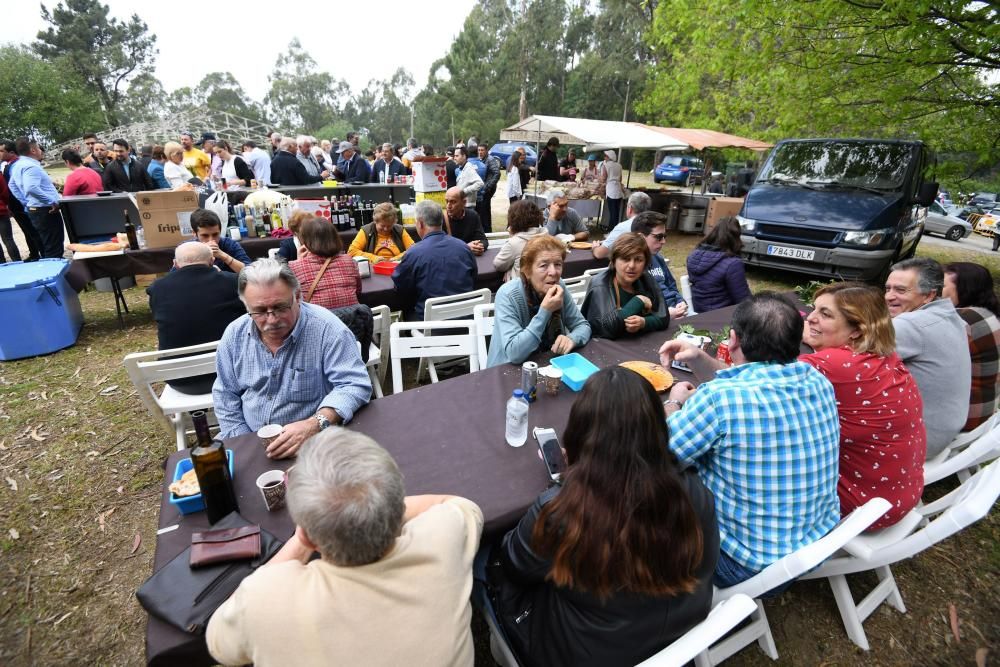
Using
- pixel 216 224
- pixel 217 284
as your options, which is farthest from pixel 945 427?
pixel 216 224

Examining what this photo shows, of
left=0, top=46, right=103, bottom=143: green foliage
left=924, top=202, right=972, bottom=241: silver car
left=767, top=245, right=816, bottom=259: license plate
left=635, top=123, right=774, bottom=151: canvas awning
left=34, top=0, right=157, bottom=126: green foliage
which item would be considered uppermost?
left=34, top=0, right=157, bottom=126: green foliage

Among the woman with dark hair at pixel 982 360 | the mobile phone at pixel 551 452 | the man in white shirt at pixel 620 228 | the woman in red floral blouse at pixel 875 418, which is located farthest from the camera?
the man in white shirt at pixel 620 228

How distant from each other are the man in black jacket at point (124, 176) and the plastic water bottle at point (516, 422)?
988 cm

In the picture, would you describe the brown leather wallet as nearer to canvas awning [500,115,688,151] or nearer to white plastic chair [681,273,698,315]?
white plastic chair [681,273,698,315]

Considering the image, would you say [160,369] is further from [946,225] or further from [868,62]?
[946,225]

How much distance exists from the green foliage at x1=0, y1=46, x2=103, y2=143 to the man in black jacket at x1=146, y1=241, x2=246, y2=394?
3901cm

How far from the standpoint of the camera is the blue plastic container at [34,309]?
4750 millimetres

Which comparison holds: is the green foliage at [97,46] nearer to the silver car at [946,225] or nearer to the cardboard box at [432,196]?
the cardboard box at [432,196]

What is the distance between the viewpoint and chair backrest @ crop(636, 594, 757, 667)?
4.23ft

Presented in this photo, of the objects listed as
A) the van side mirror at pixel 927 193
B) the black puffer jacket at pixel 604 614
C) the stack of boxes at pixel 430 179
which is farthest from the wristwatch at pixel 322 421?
the van side mirror at pixel 927 193

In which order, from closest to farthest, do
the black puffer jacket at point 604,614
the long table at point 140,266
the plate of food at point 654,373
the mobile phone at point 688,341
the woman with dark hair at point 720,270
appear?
the black puffer jacket at point 604,614
the plate of food at point 654,373
the mobile phone at point 688,341
the woman with dark hair at point 720,270
the long table at point 140,266

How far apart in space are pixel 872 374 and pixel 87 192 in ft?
35.1

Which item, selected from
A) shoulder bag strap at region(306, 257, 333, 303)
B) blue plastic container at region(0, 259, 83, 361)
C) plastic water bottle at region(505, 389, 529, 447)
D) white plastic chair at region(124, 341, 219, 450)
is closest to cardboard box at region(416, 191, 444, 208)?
shoulder bag strap at region(306, 257, 333, 303)

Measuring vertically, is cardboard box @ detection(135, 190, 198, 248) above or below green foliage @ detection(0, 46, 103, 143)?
below
